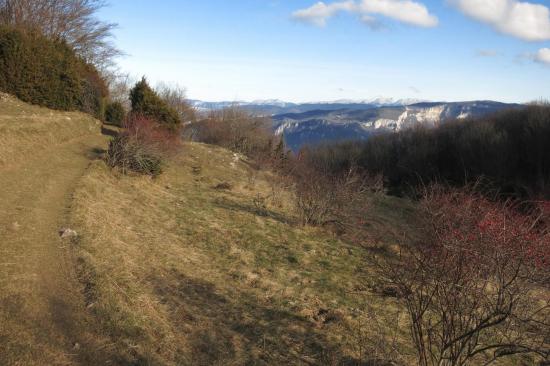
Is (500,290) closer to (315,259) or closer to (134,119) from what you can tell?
(315,259)

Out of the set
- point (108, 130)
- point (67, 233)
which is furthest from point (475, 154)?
point (67, 233)

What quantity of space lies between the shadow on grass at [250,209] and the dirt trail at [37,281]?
561 cm

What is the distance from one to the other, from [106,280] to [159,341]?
1.59 metres

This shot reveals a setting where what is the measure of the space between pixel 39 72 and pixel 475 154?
3830cm

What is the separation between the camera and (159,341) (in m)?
5.54

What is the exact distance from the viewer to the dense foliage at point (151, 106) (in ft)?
67.3

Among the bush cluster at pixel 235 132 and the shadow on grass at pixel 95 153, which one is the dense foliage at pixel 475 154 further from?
the shadow on grass at pixel 95 153

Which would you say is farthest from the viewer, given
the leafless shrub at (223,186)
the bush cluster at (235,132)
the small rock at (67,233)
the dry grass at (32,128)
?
the bush cluster at (235,132)

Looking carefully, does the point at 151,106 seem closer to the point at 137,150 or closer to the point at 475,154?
the point at 137,150

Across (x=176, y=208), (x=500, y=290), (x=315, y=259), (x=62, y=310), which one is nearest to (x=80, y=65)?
(x=176, y=208)

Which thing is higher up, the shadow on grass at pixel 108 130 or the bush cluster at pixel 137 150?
the shadow on grass at pixel 108 130

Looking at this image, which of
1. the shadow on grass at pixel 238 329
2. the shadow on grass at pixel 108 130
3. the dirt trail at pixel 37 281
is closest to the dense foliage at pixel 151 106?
the shadow on grass at pixel 108 130

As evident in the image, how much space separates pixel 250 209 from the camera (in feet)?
49.9

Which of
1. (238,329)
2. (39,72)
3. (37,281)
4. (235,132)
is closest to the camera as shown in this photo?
(37,281)
